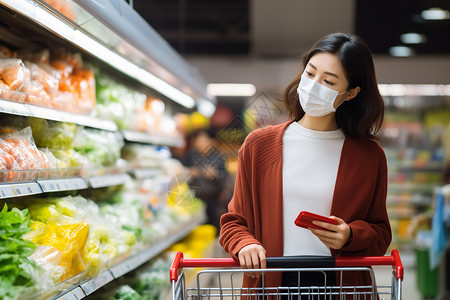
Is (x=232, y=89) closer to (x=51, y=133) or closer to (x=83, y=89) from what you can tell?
(x=83, y=89)

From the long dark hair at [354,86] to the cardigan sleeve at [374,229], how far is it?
0.15 metres

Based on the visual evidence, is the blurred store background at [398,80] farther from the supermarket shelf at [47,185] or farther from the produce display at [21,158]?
the produce display at [21,158]

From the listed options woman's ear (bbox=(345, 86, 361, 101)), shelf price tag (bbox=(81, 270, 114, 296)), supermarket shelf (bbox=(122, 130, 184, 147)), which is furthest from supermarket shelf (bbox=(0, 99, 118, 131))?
woman's ear (bbox=(345, 86, 361, 101))

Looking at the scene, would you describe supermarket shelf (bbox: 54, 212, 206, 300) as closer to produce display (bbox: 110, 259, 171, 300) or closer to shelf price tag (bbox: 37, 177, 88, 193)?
produce display (bbox: 110, 259, 171, 300)

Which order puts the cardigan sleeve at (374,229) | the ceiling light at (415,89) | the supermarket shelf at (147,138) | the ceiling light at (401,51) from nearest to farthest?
the cardigan sleeve at (374,229)
the supermarket shelf at (147,138)
the ceiling light at (415,89)
the ceiling light at (401,51)

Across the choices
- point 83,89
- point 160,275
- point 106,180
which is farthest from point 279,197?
point 160,275

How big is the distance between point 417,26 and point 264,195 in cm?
659

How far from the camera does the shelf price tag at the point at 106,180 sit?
285 centimetres

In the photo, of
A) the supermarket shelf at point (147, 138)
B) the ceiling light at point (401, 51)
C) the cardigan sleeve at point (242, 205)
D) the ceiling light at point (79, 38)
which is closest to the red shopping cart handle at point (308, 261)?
the cardigan sleeve at point (242, 205)

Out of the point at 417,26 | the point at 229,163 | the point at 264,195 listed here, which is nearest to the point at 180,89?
the point at 264,195

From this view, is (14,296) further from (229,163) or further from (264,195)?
(229,163)

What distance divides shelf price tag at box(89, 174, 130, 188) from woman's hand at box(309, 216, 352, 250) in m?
1.58

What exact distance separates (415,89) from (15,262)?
23.4ft

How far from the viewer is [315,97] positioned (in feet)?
5.85
